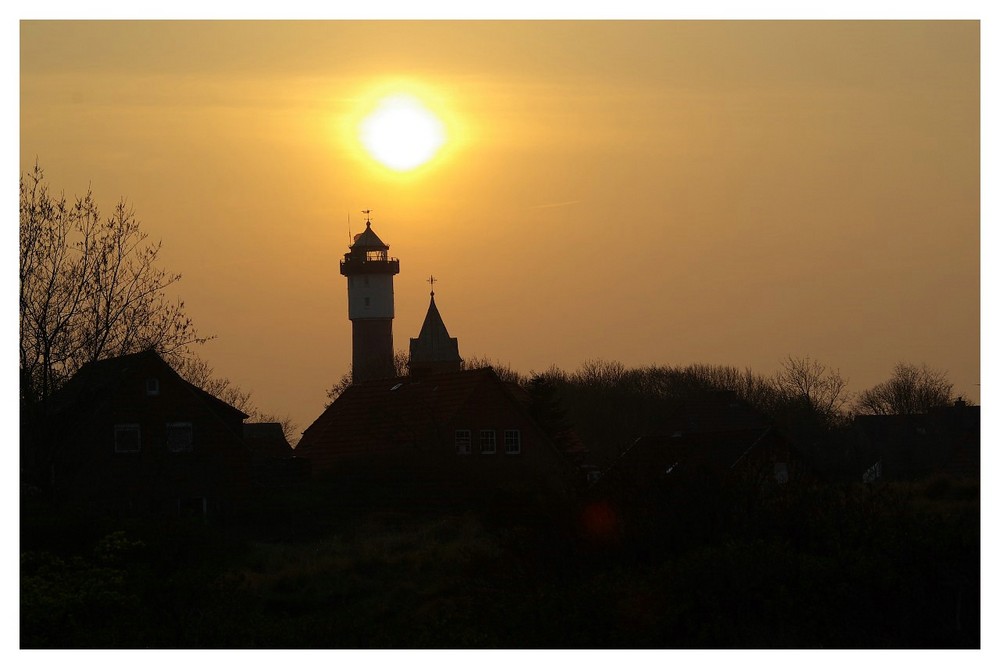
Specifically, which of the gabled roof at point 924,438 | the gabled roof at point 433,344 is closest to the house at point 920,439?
the gabled roof at point 924,438

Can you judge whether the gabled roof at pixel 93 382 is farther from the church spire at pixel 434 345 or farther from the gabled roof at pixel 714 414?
the church spire at pixel 434 345

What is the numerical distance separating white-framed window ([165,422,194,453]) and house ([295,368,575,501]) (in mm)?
4284

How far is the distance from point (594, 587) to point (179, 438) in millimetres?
25749

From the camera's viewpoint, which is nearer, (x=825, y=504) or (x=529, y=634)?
(x=529, y=634)

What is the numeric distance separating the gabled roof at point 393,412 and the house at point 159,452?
5.89m

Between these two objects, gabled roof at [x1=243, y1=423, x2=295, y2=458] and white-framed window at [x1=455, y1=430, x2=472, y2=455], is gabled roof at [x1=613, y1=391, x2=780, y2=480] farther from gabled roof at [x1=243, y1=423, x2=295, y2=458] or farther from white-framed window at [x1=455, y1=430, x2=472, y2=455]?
gabled roof at [x1=243, y1=423, x2=295, y2=458]

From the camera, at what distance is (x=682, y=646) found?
53.6 ft

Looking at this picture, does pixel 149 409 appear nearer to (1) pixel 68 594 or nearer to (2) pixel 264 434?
(1) pixel 68 594

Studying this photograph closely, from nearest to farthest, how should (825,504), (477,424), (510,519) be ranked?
1. (825,504)
2. (510,519)
3. (477,424)

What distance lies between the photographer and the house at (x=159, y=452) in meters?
38.3

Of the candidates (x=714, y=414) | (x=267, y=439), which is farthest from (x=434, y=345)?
(x=714, y=414)

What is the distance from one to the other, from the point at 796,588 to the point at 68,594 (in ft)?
37.3

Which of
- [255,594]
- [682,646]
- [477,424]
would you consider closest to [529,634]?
[682,646]

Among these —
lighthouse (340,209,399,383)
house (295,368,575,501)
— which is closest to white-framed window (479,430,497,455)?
house (295,368,575,501)
